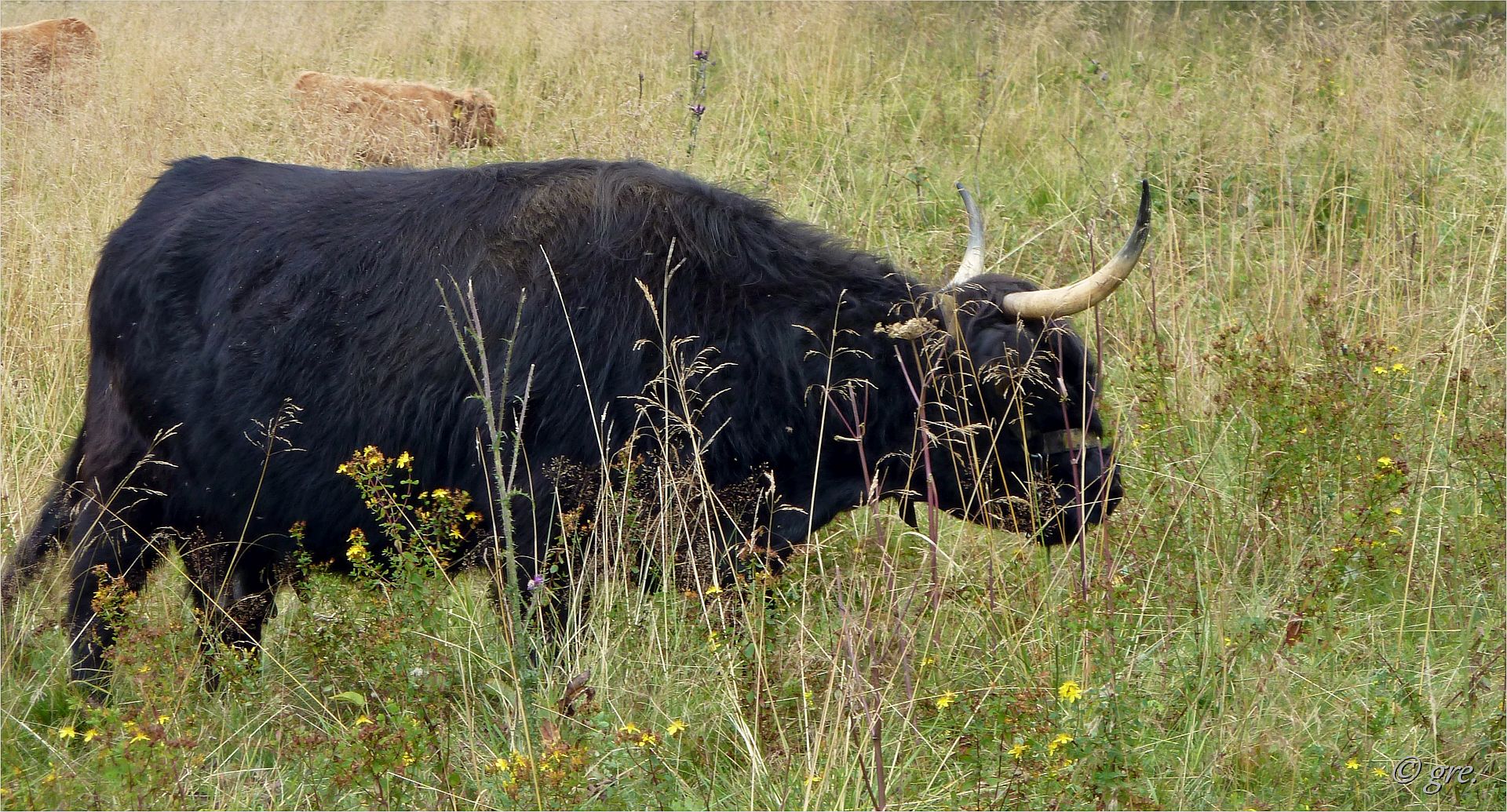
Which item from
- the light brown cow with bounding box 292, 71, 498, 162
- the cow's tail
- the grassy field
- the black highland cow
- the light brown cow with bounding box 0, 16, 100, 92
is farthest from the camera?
the light brown cow with bounding box 0, 16, 100, 92

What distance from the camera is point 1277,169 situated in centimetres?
726

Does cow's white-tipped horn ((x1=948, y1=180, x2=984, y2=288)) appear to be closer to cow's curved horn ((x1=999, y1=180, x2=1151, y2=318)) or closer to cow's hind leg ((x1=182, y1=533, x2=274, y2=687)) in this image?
cow's curved horn ((x1=999, y1=180, x2=1151, y2=318))

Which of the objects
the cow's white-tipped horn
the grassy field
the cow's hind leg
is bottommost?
the cow's hind leg

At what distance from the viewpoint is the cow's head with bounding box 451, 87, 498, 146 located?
809 centimetres

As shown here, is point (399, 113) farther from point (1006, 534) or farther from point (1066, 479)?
point (1066, 479)

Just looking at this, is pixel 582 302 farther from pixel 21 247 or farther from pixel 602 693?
pixel 21 247

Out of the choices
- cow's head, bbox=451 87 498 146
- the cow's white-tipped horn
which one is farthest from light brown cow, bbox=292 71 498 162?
the cow's white-tipped horn

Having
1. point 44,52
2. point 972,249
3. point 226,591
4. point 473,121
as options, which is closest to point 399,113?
point 473,121

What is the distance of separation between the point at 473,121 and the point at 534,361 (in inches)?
186

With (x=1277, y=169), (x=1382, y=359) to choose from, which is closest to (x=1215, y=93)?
(x=1277, y=169)

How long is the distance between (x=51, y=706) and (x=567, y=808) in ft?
7.04

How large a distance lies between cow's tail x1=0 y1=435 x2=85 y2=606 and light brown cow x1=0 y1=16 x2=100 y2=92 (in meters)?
5.34

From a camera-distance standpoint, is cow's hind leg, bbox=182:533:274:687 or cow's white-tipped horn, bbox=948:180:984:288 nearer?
cow's hind leg, bbox=182:533:274:687

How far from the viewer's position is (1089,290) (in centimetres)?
383
